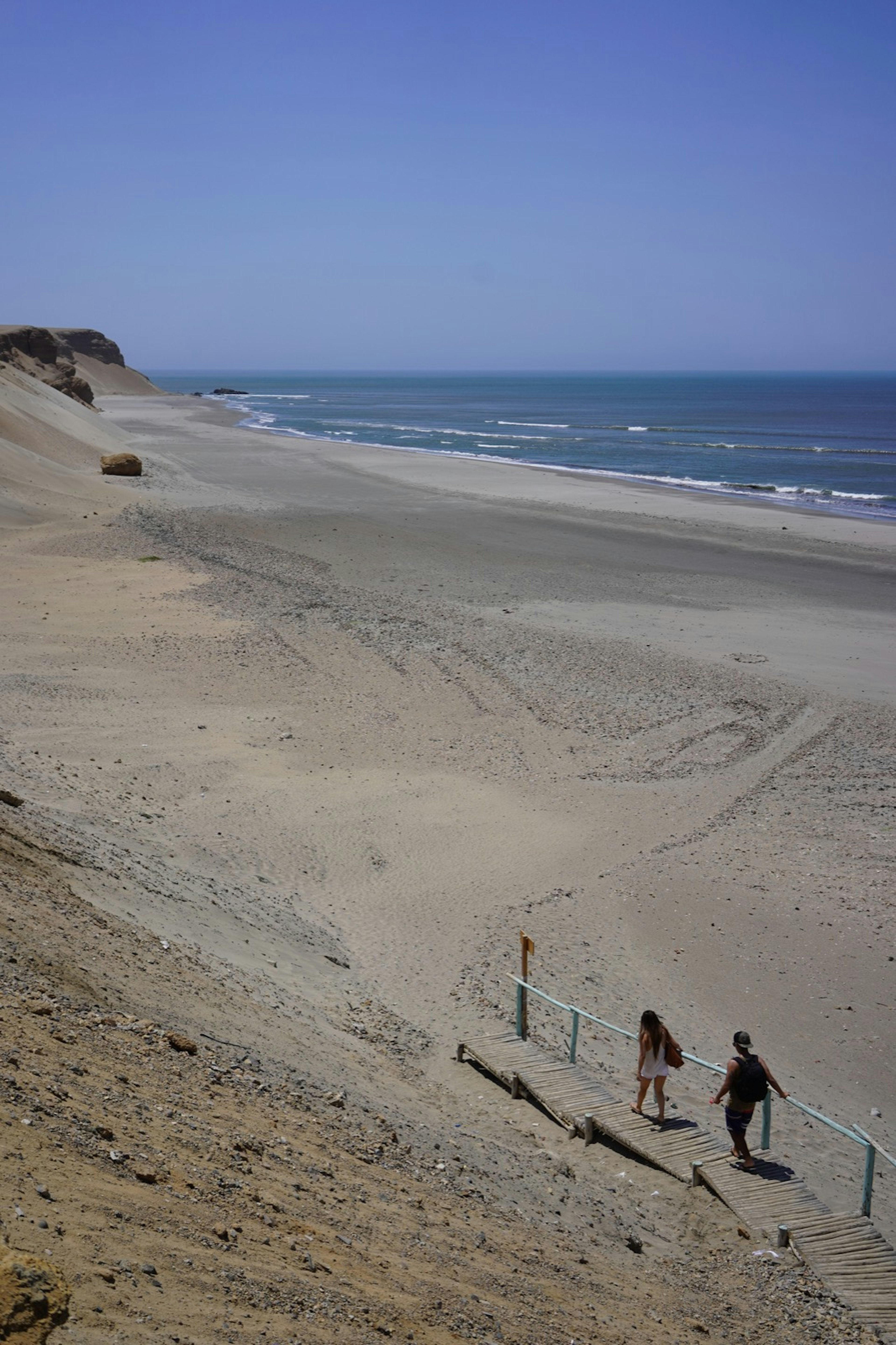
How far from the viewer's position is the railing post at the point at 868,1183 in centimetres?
764

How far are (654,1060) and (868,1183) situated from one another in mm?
1729

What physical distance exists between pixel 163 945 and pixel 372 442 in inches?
2844

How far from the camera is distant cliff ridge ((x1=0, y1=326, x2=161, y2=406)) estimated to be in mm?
62594

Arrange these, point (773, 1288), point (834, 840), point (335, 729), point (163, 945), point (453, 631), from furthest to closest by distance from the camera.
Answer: point (453, 631) < point (335, 729) < point (834, 840) < point (163, 945) < point (773, 1288)

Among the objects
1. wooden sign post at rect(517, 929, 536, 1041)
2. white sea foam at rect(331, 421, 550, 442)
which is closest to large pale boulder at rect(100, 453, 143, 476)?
wooden sign post at rect(517, 929, 536, 1041)

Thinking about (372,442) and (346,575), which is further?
(372,442)

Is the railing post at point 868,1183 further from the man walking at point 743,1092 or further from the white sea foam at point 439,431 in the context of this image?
the white sea foam at point 439,431

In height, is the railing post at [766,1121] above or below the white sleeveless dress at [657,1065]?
below

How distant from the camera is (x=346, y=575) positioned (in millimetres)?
29984

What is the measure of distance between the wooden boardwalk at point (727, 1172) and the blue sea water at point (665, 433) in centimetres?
4110

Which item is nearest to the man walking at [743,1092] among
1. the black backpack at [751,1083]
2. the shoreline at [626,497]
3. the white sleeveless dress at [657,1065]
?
the black backpack at [751,1083]

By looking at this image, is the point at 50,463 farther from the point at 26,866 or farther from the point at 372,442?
the point at 372,442

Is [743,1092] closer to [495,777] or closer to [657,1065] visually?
[657,1065]

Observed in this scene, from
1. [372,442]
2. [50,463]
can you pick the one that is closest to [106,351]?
[372,442]
